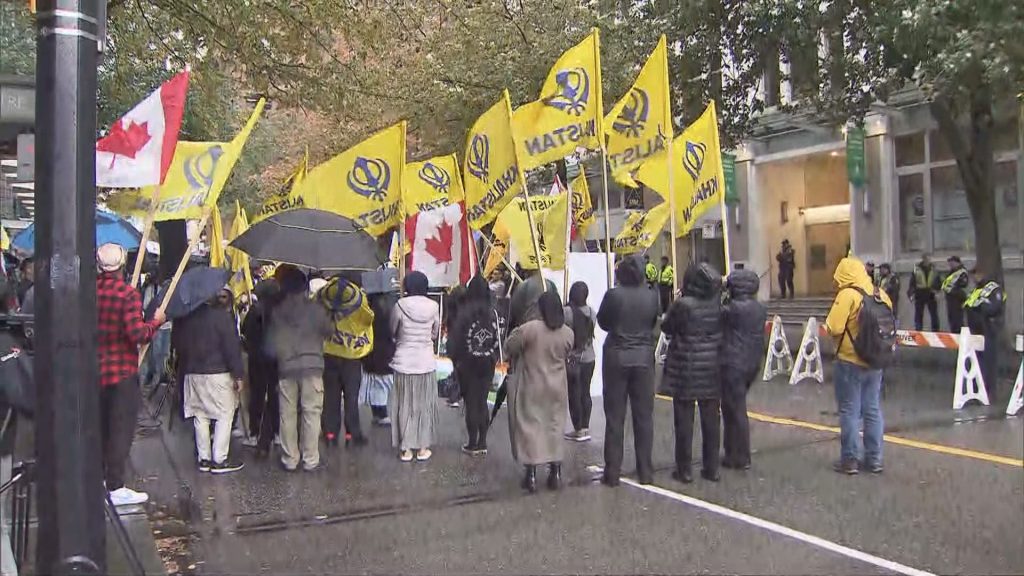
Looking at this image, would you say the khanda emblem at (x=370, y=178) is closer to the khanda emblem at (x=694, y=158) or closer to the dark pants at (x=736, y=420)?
the khanda emblem at (x=694, y=158)

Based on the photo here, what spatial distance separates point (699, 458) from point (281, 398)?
144 inches

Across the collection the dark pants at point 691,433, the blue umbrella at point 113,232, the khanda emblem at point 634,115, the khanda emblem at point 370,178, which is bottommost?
the dark pants at point 691,433

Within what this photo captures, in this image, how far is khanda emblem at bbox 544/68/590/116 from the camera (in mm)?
8328

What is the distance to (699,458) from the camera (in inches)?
322

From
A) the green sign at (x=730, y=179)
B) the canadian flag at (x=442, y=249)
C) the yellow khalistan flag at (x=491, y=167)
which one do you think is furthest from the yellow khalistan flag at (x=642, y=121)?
the green sign at (x=730, y=179)

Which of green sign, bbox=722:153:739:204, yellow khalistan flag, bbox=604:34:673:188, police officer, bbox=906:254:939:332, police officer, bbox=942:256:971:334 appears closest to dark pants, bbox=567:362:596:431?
yellow khalistan flag, bbox=604:34:673:188

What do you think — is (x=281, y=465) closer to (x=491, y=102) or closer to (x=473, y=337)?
(x=473, y=337)

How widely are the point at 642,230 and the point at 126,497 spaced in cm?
703

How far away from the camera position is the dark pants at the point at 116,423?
21.3 feet

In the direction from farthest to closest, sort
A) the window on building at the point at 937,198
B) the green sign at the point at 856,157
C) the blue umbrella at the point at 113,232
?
the green sign at the point at 856,157 → the window on building at the point at 937,198 → the blue umbrella at the point at 113,232

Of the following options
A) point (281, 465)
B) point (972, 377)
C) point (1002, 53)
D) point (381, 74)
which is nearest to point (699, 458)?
point (281, 465)

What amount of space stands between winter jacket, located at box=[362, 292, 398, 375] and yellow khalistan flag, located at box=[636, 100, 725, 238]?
9.42ft

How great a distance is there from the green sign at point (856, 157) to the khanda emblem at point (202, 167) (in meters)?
18.6

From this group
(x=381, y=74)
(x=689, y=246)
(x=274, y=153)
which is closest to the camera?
(x=381, y=74)
